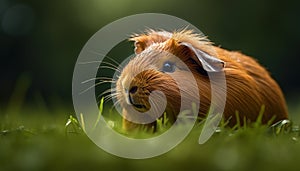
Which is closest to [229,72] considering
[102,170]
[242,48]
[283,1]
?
[102,170]

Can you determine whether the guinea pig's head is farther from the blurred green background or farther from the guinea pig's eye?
the blurred green background

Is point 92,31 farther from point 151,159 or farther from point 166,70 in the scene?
point 151,159

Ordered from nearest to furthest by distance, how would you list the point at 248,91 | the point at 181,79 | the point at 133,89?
the point at 133,89
the point at 181,79
the point at 248,91

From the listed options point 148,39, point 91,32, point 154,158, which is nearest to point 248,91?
point 148,39

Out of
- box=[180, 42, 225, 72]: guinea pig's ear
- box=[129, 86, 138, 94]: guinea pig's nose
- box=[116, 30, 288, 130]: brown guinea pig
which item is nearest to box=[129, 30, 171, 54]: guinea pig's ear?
box=[116, 30, 288, 130]: brown guinea pig

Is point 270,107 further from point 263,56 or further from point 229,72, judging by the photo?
point 263,56

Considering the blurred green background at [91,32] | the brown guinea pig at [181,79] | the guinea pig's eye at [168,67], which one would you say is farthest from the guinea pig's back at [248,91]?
the blurred green background at [91,32]
